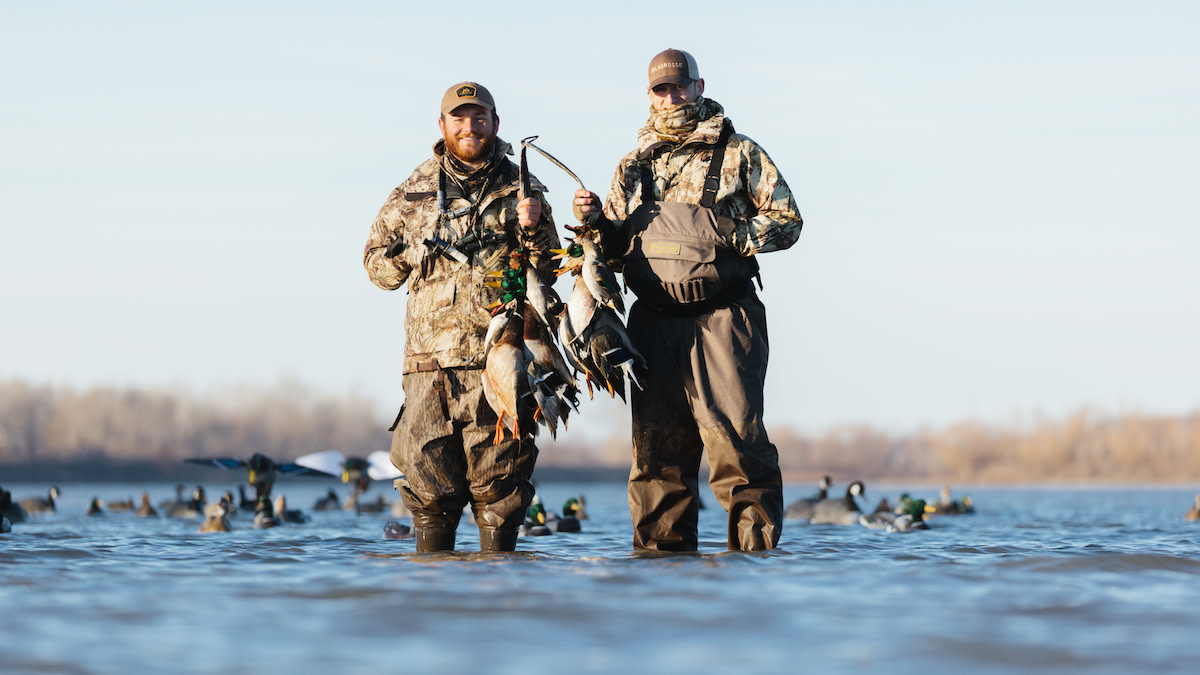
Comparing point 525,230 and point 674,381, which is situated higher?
point 525,230

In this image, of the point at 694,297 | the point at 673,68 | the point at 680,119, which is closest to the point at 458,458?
the point at 694,297

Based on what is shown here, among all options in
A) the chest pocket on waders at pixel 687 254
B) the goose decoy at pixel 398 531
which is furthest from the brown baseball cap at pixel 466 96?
the goose decoy at pixel 398 531

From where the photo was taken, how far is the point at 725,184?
6.58 m

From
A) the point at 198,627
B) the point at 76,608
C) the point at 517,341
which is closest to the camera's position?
the point at 198,627

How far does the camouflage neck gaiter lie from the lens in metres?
6.63

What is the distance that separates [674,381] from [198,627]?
3013mm

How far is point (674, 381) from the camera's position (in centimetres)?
666

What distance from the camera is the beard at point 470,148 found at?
6.87 m

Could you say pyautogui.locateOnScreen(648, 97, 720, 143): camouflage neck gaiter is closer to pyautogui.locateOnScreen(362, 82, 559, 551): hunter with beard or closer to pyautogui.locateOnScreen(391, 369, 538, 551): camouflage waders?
pyautogui.locateOnScreen(362, 82, 559, 551): hunter with beard

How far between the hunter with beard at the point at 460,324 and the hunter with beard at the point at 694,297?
554 mm

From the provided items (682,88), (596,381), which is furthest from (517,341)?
(682,88)

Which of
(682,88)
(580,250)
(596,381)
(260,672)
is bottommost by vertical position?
(260,672)

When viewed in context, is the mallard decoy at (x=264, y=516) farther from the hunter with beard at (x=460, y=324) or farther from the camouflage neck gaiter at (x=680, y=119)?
the camouflage neck gaiter at (x=680, y=119)

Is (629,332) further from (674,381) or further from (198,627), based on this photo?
(198,627)
